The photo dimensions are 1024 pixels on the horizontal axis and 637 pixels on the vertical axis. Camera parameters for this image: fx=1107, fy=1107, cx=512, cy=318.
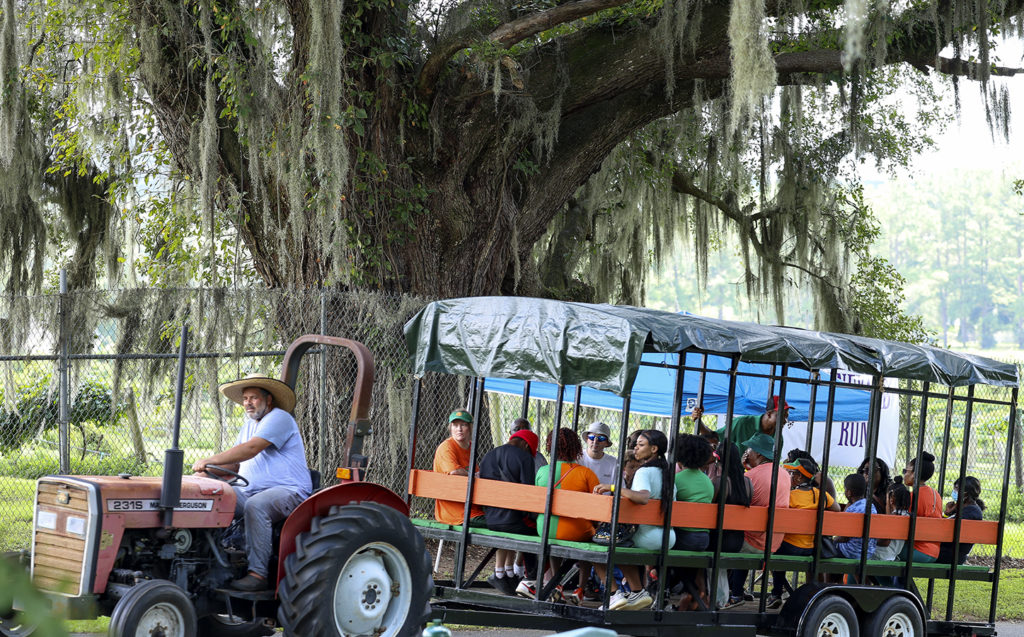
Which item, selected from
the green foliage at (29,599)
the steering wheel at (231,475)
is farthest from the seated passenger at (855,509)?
the green foliage at (29,599)

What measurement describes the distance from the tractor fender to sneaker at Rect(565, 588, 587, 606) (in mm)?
1374

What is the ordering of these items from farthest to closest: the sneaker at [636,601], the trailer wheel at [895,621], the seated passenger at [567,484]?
the trailer wheel at [895,621] → the seated passenger at [567,484] → the sneaker at [636,601]

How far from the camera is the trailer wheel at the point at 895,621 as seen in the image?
7598mm

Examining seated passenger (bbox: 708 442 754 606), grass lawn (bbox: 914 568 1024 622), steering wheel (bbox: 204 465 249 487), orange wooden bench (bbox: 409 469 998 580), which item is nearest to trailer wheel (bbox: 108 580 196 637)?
steering wheel (bbox: 204 465 249 487)

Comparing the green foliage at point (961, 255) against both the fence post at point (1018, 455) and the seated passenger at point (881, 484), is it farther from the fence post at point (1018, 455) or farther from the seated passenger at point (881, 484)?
the seated passenger at point (881, 484)

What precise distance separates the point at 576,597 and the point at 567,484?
0.72 metres

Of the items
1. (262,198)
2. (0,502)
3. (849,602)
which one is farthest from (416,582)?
(0,502)

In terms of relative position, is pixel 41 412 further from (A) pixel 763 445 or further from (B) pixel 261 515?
(A) pixel 763 445

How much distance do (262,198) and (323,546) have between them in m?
5.56

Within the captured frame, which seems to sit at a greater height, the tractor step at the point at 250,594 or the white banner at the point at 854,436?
the white banner at the point at 854,436

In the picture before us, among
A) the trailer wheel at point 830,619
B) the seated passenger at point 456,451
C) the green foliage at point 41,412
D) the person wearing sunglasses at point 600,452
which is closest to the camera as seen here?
the trailer wheel at point 830,619

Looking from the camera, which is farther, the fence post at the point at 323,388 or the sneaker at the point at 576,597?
the fence post at the point at 323,388

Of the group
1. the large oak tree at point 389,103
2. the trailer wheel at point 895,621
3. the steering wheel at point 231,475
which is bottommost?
the trailer wheel at point 895,621

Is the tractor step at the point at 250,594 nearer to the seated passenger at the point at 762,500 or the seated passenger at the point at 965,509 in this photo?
the seated passenger at the point at 762,500
